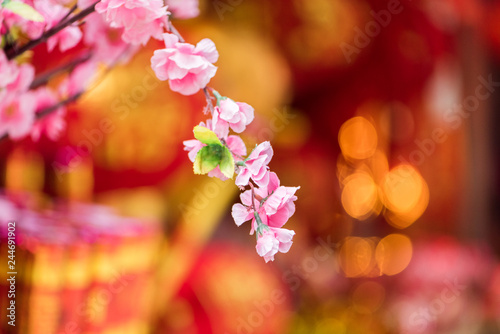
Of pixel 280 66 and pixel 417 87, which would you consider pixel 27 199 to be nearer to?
pixel 280 66

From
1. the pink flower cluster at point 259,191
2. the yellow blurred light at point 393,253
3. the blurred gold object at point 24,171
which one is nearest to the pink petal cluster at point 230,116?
the pink flower cluster at point 259,191

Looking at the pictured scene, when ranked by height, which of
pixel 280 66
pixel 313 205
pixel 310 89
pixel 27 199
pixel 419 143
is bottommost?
pixel 313 205

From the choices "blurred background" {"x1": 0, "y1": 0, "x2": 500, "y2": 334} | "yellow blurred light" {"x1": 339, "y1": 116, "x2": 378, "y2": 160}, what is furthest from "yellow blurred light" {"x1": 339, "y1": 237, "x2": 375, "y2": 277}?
"yellow blurred light" {"x1": 339, "y1": 116, "x2": 378, "y2": 160}

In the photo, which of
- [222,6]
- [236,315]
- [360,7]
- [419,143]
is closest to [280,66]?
[222,6]

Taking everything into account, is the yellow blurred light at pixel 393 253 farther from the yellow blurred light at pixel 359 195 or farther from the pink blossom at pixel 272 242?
the pink blossom at pixel 272 242

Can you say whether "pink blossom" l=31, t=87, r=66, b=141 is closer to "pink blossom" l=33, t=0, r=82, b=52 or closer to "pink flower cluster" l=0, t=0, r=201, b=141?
"pink flower cluster" l=0, t=0, r=201, b=141

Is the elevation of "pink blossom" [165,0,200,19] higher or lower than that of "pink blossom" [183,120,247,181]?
higher
